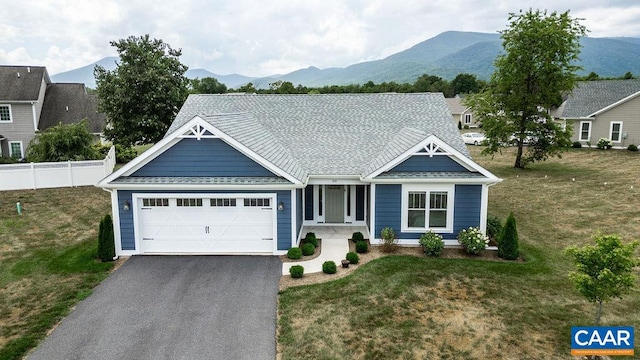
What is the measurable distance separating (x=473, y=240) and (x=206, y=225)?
9453 mm

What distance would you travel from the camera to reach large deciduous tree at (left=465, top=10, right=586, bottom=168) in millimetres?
28359

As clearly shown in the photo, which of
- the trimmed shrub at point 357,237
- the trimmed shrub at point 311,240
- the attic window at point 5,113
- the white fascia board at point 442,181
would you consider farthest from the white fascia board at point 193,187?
the attic window at point 5,113

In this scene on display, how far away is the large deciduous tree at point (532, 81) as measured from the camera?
93.0 ft

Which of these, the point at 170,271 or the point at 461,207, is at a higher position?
the point at 461,207

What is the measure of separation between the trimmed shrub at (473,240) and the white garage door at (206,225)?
269 inches

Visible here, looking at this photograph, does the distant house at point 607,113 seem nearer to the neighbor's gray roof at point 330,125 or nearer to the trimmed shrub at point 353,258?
the neighbor's gray roof at point 330,125

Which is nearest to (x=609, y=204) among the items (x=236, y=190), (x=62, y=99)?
(x=236, y=190)

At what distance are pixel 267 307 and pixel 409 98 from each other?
1478 cm

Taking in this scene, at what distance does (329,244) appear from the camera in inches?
649

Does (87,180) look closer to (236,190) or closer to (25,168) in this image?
(25,168)

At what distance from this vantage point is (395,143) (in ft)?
60.2

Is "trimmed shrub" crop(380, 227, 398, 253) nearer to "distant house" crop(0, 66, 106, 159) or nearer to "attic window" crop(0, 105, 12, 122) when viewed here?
"distant house" crop(0, 66, 106, 159)

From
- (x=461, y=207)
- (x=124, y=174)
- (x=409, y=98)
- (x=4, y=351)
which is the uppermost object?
(x=409, y=98)

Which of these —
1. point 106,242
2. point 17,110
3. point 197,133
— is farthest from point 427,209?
point 17,110
